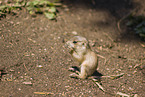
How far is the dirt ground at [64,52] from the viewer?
278cm

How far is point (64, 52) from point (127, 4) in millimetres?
3537

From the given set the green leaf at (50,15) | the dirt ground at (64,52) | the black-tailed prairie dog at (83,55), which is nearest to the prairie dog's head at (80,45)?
the black-tailed prairie dog at (83,55)

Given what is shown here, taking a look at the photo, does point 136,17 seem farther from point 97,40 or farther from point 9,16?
point 9,16

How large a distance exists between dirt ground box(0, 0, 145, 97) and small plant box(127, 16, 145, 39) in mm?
171

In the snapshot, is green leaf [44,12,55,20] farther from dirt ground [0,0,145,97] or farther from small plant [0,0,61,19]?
dirt ground [0,0,145,97]

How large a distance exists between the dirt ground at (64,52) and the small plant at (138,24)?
0.56 ft

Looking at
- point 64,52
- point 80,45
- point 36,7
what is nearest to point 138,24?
point 64,52

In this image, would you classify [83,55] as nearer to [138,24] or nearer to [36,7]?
[36,7]

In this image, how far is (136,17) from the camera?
5027 mm

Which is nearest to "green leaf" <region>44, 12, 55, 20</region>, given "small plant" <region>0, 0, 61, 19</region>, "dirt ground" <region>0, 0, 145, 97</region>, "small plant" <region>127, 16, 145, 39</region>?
"small plant" <region>0, 0, 61, 19</region>

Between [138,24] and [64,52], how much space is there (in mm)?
2692

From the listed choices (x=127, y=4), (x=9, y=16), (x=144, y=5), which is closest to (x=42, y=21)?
(x=9, y=16)

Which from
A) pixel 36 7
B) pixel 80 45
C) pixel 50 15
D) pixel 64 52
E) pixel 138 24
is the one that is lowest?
pixel 64 52

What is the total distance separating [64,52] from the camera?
144 inches
